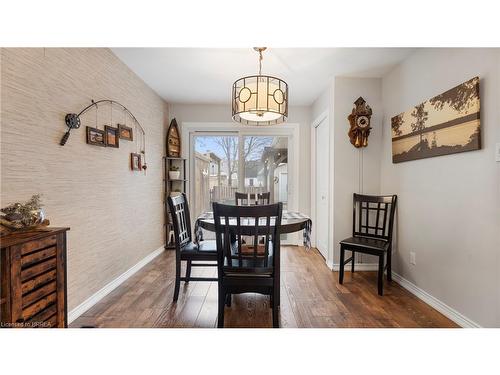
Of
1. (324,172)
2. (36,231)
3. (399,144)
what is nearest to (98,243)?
(36,231)

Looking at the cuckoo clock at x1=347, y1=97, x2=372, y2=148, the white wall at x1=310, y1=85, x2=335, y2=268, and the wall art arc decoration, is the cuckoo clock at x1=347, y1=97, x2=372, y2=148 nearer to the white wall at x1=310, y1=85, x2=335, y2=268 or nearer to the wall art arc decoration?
the white wall at x1=310, y1=85, x2=335, y2=268

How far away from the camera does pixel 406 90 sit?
8.95 ft

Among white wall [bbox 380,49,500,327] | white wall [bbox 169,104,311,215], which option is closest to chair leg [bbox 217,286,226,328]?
white wall [bbox 380,49,500,327]

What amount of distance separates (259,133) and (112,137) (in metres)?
2.45

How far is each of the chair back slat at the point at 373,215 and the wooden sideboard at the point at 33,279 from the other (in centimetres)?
275

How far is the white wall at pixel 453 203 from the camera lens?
173 centimetres

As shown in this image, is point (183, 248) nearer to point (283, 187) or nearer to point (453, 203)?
point (453, 203)

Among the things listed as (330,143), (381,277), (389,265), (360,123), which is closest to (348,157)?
(330,143)

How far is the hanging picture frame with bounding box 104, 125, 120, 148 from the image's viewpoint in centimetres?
253

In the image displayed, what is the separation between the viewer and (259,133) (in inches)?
176

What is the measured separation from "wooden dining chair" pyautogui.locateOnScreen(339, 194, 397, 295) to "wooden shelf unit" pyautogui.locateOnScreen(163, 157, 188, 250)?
265 cm

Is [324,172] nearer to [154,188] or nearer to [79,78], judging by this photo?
[154,188]

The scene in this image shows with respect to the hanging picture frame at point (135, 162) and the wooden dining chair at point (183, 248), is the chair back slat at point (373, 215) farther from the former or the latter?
the hanging picture frame at point (135, 162)
